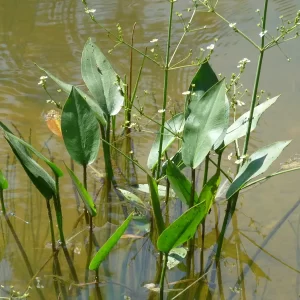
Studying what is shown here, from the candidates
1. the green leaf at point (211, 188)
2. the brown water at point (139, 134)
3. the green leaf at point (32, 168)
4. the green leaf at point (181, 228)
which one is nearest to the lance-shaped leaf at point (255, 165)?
the green leaf at point (211, 188)

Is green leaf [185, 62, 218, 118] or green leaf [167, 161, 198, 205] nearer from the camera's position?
green leaf [167, 161, 198, 205]

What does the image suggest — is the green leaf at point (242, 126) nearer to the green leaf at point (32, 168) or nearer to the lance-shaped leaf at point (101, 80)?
the lance-shaped leaf at point (101, 80)

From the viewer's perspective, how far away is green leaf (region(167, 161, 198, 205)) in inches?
61.1

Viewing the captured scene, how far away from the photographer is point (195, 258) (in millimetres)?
1755

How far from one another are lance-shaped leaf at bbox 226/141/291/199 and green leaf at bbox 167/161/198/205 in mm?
104

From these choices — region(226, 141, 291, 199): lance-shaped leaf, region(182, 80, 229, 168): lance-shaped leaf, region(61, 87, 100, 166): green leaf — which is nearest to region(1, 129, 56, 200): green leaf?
region(61, 87, 100, 166): green leaf

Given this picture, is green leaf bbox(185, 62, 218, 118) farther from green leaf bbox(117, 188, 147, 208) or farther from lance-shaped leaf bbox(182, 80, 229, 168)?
green leaf bbox(117, 188, 147, 208)

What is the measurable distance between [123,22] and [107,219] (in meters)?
1.46

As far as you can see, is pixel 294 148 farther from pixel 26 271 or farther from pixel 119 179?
pixel 26 271

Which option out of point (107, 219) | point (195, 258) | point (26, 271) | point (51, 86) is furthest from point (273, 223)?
point (51, 86)

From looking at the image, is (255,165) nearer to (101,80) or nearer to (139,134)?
(101,80)

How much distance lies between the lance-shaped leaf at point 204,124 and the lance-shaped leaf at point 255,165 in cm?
10

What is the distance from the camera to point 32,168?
1.58 m

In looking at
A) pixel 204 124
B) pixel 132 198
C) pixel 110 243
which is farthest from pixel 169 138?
pixel 110 243
